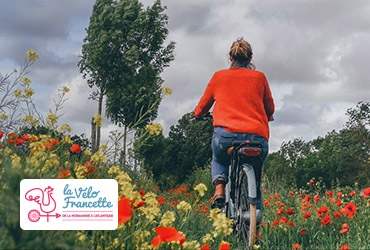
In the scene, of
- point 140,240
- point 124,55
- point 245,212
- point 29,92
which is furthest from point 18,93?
point 124,55

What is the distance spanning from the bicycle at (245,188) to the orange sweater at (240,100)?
23cm

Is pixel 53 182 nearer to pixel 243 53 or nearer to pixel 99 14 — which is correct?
pixel 243 53

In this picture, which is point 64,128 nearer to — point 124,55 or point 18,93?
point 18,93

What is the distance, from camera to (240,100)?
3936 mm

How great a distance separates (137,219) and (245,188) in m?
1.13

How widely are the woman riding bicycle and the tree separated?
14893mm

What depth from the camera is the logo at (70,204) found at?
220 centimetres

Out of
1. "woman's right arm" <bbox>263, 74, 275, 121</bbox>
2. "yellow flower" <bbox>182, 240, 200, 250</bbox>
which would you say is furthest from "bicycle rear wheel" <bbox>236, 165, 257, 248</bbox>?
"yellow flower" <bbox>182, 240, 200, 250</bbox>

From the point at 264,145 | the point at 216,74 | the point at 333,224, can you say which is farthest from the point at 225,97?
the point at 333,224

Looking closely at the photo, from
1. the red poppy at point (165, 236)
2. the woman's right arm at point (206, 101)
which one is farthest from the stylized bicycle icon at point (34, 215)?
the woman's right arm at point (206, 101)

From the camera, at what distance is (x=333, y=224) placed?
4.35 meters

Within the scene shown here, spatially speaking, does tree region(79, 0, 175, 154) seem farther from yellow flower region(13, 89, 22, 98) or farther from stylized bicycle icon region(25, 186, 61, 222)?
stylized bicycle icon region(25, 186, 61, 222)

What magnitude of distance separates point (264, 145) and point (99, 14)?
18.9 meters

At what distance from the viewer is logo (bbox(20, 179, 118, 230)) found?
2195 millimetres
